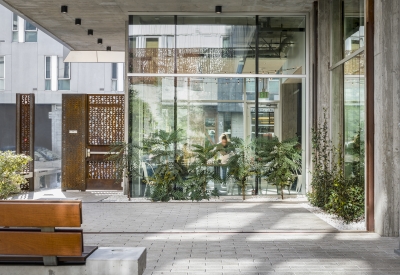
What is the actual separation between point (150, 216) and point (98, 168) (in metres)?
5.12

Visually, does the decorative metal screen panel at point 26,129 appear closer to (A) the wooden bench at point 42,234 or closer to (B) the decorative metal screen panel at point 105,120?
(B) the decorative metal screen panel at point 105,120

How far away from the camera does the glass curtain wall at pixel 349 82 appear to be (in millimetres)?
9172

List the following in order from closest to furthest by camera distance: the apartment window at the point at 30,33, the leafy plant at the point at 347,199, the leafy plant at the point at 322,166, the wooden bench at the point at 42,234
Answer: the wooden bench at the point at 42,234
the leafy plant at the point at 347,199
the leafy plant at the point at 322,166
the apartment window at the point at 30,33

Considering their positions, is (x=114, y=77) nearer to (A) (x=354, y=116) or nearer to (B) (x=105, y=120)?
(B) (x=105, y=120)

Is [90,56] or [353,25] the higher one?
[90,56]

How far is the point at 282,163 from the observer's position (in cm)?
1195

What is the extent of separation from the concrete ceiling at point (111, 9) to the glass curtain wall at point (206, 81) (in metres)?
0.39

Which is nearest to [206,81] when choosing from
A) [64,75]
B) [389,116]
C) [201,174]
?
[201,174]

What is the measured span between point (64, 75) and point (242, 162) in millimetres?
18864

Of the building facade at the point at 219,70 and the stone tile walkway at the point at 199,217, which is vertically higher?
the building facade at the point at 219,70

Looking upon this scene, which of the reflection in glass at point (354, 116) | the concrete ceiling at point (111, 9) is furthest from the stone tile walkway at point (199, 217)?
the concrete ceiling at point (111, 9)

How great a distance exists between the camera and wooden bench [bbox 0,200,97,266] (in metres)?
4.32

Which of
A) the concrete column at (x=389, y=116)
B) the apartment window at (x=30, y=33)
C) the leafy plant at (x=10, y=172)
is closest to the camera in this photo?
the concrete column at (x=389, y=116)

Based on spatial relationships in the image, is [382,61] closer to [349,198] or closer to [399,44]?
[399,44]
